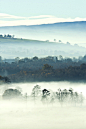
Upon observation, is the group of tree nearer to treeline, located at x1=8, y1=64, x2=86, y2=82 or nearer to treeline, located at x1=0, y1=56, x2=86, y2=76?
treeline, located at x1=8, y1=64, x2=86, y2=82

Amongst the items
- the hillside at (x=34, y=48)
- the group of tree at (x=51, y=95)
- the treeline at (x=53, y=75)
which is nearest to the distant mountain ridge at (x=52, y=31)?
the hillside at (x=34, y=48)

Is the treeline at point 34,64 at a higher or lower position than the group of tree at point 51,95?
higher

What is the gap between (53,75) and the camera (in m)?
9.76

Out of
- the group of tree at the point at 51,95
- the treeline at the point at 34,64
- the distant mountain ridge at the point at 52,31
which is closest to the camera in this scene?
the group of tree at the point at 51,95

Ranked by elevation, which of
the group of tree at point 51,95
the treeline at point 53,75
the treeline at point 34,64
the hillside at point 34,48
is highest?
the hillside at point 34,48

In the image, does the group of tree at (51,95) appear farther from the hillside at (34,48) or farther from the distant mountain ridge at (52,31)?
the distant mountain ridge at (52,31)

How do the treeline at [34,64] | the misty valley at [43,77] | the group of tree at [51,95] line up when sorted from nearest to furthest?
1. the misty valley at [43,77]
2. the group of tree at [51,95]
3. the treeline at [34,64]

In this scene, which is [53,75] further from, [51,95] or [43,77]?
[51,95]

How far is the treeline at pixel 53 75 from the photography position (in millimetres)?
9625

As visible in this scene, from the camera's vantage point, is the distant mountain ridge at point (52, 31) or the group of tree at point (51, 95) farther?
the distant mountain ridge at point (52, 31)

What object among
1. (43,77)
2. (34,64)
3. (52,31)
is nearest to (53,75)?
(43,77)

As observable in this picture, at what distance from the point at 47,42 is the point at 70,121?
10.9 feet

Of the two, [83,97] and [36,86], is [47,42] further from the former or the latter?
[83,97]

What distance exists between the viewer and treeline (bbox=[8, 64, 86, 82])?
379 inches
